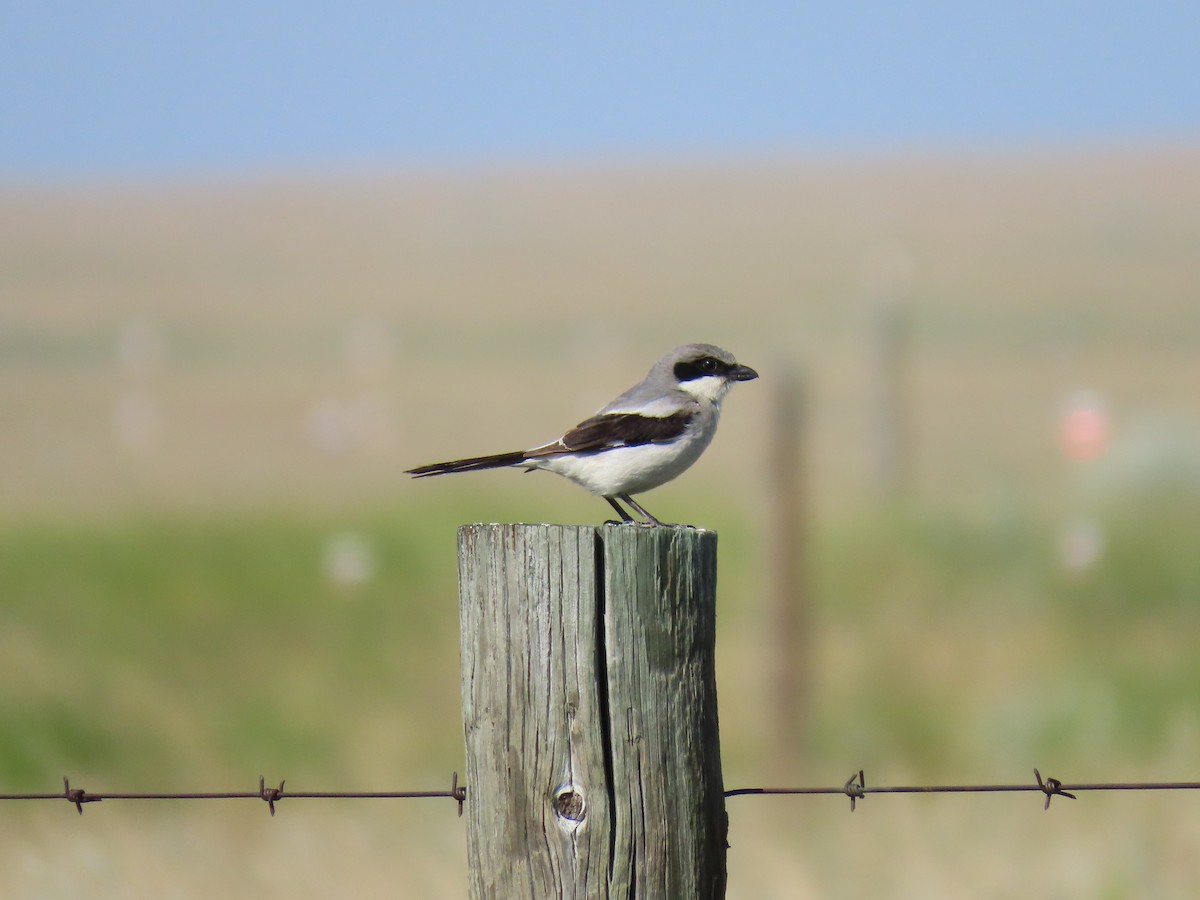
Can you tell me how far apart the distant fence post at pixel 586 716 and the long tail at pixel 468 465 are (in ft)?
3.76

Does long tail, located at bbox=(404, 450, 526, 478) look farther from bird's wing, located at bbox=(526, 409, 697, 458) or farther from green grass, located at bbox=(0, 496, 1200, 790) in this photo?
green grass, located at bbox=(0, 496, 1200, 790)

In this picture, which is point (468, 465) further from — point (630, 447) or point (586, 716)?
point (586, 716)

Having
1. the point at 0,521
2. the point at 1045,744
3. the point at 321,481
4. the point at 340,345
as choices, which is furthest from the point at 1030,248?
the point at 1045,744

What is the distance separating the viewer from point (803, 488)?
8375mm

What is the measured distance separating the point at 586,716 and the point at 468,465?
4.95 feet

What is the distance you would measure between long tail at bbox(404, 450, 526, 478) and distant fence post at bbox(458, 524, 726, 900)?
1.15m

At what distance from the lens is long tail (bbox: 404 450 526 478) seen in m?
4.06

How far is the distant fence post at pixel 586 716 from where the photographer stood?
2809 millimetres

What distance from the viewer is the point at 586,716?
281 cm

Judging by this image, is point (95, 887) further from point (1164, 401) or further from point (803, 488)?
point (1164, 401)

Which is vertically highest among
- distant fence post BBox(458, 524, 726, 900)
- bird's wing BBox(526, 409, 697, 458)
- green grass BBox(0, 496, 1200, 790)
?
bird's wing BBox(526, 409, 697, 458)

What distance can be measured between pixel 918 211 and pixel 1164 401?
150 ft

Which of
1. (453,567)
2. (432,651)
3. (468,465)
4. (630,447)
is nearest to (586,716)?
(468,465)

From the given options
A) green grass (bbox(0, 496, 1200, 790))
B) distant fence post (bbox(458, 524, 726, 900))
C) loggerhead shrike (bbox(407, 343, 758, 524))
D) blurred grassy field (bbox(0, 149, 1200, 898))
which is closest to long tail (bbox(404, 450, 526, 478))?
loggerhead shrike (bbox(407, 343, 758, 524))
